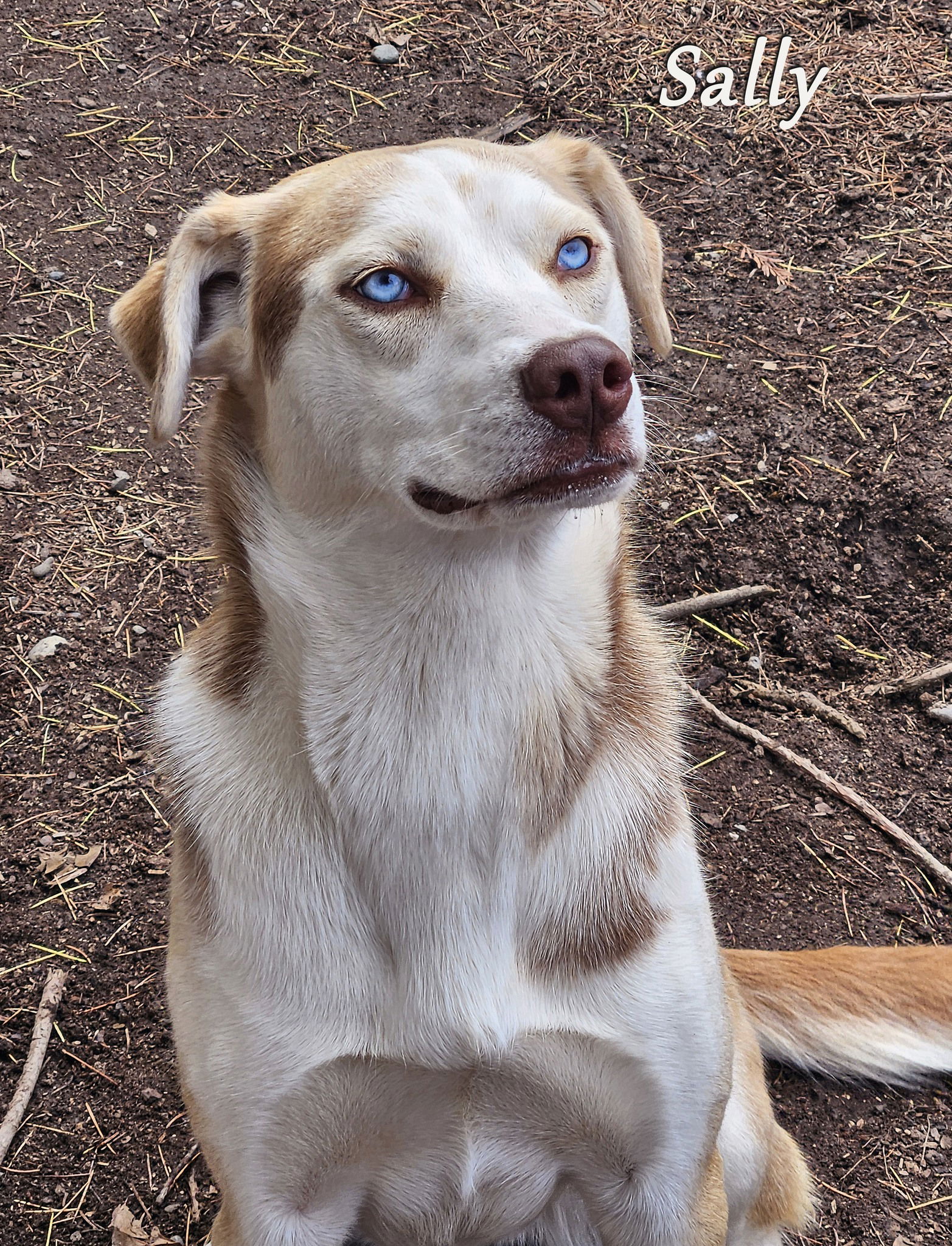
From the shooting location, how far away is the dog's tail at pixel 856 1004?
2.79m

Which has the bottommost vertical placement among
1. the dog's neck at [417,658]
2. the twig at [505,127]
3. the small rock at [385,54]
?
the twig at [505,127]

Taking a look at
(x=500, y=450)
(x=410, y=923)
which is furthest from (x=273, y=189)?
(x=410, y=923)

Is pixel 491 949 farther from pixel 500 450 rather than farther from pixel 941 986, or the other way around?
pixel 941 986

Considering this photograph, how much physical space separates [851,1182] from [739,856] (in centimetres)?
89

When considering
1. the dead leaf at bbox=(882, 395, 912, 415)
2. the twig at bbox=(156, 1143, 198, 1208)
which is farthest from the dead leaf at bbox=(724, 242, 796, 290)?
the twig at bbox=(156, 1143, 198, 1208)

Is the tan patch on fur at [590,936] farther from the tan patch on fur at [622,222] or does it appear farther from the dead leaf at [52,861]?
the dead leaf at [52,861]

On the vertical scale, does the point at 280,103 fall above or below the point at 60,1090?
above

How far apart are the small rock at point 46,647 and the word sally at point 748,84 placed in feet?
11.4

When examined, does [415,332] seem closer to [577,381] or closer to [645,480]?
[577,381]

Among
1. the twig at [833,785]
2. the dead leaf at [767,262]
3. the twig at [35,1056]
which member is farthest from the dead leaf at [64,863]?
the dead leaf at [767,262]

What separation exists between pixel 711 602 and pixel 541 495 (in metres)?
2.22

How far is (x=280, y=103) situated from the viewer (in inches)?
209

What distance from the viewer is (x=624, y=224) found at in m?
2.37

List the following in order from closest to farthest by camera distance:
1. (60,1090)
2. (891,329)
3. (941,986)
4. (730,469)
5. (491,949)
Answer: (491,949) → (941,986) → (60,1090) → (730,469) → (891,329)
